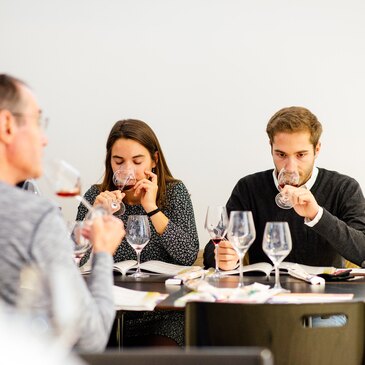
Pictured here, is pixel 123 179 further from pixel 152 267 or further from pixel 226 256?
pixel 226 256

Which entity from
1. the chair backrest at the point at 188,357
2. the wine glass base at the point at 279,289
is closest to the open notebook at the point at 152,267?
the wine glass base at the point at 279,289

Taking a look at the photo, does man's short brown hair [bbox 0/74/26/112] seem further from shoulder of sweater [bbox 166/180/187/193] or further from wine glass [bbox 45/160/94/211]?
shoulder of sweater [bbox 166/180/187/193]

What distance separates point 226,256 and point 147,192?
61cm

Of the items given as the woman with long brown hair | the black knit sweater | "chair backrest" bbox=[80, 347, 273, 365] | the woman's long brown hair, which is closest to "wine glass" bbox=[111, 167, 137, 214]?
the woman with long brown hair

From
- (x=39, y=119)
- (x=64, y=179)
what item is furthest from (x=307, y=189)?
(x=39, y=119)

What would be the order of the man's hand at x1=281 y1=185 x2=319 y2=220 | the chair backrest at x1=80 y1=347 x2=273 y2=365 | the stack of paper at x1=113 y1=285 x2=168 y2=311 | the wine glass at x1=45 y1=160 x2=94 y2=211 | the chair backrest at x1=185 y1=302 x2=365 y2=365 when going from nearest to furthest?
the chair backrest at x1=80 y1=347 x2=273 y2=365
the chair backrest at x1=185 y1=302 x2=365 y2=365
the wine glass at x1=45 y1=160 x2=94 y2=211
the stack of paper at x1=113 y1=285 x2=168 y2=311
the man's hand at x1=281 y1=185 x2=319 y2=220

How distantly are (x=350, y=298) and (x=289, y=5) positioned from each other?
7.88 feet

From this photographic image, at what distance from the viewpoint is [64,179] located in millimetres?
2160

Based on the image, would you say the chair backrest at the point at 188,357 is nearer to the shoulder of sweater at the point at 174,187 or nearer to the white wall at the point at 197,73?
the shoulder of sweater at the point at 174,187

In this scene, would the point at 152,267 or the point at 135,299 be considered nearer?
the point at 135,299

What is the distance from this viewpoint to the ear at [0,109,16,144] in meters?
1.66

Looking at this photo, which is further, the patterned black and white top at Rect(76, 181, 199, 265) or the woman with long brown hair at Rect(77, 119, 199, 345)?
the patterned black and white top at Rect(76, 181, 199, 265)

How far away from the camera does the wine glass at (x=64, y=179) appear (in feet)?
6.98

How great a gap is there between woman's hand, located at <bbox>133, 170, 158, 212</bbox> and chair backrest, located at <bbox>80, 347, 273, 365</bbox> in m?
2.00
